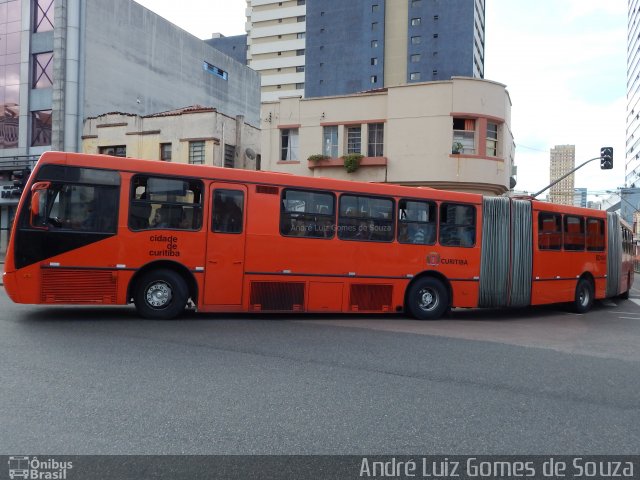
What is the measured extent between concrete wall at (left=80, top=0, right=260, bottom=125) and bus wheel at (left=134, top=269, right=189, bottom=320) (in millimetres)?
23835

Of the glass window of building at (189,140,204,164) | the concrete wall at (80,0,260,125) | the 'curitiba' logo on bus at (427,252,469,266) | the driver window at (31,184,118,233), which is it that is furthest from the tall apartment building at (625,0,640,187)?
the driver window at (31,184,118,233)

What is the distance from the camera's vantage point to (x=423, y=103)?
2475 centimetres

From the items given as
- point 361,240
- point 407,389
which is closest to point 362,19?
point 361,240

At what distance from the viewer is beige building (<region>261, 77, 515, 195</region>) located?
24234 mm

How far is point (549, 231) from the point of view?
13.7 meters

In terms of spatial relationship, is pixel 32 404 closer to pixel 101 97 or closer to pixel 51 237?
pixel 51 237

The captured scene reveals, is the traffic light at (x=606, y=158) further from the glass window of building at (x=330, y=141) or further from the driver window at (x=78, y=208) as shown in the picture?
the driver window at (x=78, y=208)

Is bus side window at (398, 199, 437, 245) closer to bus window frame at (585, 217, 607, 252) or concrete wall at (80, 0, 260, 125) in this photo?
bus window frame at (585, 217, 607, 252)

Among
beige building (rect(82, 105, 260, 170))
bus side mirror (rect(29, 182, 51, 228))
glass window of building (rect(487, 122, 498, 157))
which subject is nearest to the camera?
bus side mirror (rect(29, 182, 51, 228))

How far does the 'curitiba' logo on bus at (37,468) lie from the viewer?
3621mm

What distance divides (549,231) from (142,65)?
28944 mm

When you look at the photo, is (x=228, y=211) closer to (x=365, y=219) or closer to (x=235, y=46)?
(x=365, y=219)

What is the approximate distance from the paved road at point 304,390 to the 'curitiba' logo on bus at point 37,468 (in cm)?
14

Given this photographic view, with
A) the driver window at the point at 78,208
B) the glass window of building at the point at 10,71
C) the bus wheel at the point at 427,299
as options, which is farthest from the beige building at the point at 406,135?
the driver window at the point at 78,208
